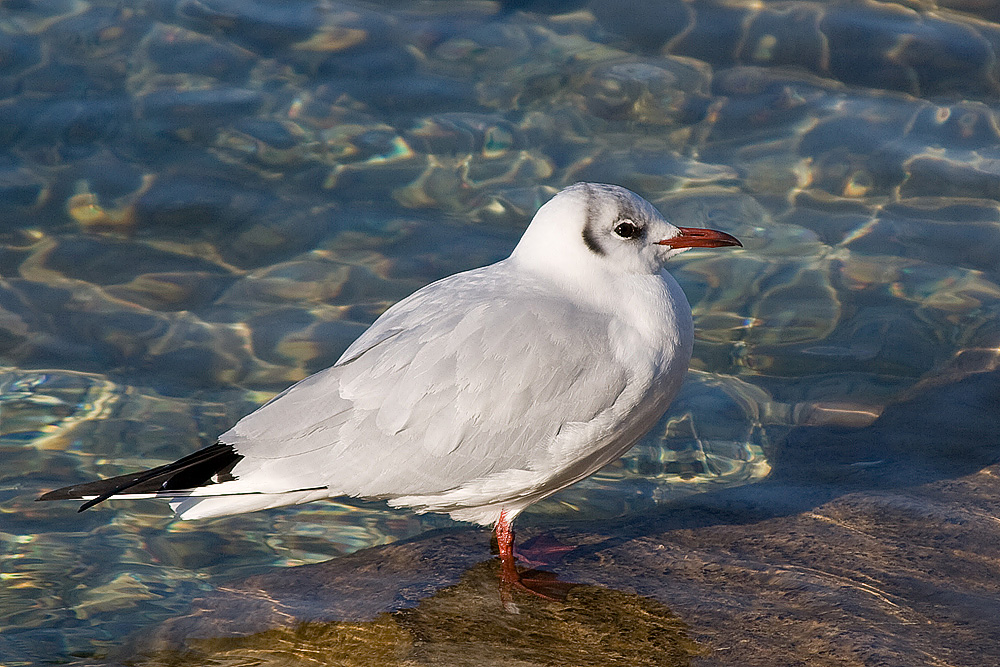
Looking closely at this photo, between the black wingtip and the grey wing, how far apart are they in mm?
60

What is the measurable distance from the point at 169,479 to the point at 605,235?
1715mm

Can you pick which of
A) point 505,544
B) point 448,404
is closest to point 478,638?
point 505,544

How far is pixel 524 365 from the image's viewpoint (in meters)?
4.05

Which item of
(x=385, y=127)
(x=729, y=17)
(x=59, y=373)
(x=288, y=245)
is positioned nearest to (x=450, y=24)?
(x=385, y=127)

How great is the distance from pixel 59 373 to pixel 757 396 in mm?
3397

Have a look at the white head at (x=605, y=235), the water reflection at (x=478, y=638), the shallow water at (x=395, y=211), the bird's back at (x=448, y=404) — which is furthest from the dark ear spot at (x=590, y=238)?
the shallow water at (x=395, y=211)

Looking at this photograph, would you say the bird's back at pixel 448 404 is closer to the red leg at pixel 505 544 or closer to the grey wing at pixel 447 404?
the grey wing at pixel 447 404

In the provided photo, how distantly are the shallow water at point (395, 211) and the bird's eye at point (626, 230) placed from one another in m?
1.36

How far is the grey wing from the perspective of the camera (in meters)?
4.06

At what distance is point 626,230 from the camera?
14.1 feet

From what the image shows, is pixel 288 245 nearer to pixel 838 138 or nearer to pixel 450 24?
pixel 450 24

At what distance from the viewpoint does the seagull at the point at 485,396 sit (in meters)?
4.06

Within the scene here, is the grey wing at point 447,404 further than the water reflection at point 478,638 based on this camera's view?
Yes

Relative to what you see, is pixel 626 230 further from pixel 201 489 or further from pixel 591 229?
pixel 201 489
